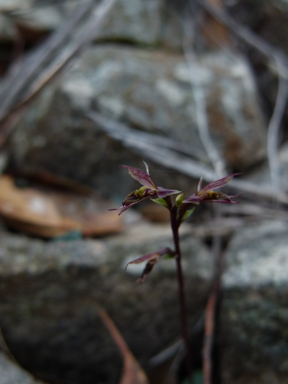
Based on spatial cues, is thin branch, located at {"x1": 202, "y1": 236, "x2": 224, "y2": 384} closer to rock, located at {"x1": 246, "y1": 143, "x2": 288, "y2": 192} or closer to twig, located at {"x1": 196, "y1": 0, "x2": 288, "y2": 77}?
rock, located at {"x1": 246, "y1": 143, "x2": 288, "y2": 192}

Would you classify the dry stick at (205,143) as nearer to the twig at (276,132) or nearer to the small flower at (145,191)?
the twig at (276,132)

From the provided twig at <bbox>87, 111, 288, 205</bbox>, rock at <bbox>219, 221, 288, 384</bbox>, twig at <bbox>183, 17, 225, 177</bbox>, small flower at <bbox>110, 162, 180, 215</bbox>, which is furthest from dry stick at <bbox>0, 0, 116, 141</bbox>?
rock at <bbox>219, 221, 288, 384</bbox>

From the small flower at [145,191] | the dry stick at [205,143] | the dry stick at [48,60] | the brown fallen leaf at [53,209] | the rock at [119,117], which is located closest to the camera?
the small flower at [145,191]

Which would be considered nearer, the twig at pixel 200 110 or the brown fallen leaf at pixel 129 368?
the brown fallen leaf at pixel 129 368

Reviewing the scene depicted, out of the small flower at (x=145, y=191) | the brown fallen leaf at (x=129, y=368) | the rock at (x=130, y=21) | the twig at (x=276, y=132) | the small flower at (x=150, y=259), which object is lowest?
the brown fallen leaf at (x=129, y=368)

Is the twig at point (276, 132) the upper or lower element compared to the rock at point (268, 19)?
lower

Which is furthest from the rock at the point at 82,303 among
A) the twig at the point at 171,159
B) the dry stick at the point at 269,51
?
the dry stick at the point at 269,51

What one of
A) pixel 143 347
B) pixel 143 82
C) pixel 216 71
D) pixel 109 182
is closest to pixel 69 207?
pixel 109 182
